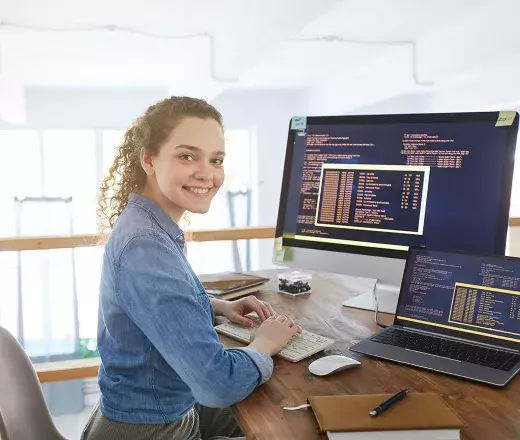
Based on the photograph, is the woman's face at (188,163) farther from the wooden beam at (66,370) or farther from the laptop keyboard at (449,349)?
the wooden beam at (66,370)

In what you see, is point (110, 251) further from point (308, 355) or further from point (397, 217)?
point (397, 217)

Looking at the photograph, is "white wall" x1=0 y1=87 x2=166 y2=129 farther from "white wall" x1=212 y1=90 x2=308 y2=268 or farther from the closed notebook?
the closed notebook

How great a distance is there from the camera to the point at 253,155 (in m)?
8.86

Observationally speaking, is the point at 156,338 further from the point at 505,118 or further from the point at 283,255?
the point at 505,118

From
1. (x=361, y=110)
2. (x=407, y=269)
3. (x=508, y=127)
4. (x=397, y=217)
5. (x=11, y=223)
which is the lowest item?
(x=11, y=223)

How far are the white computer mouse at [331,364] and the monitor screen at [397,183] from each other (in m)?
0.45

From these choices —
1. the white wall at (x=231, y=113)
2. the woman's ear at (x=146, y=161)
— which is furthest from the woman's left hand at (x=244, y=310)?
the white wall at (x=231, y=113)

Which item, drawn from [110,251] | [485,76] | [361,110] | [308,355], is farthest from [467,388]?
[361,110]

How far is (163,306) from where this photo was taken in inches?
39.9

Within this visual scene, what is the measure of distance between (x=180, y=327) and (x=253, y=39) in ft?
11.2

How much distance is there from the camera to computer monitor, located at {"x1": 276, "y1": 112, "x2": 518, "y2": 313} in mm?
1407

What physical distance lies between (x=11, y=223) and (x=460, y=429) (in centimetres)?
768

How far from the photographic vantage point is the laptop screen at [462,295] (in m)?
1.21

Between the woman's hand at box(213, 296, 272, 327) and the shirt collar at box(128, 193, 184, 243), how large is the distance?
30 centimetres
